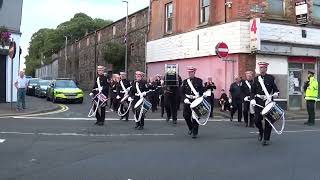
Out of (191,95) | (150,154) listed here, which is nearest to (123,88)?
(191,95)

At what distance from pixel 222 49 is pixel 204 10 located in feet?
18.6

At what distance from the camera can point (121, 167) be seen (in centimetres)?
926

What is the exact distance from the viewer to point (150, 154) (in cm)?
1077

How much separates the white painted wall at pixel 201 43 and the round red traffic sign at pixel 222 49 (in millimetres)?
1279

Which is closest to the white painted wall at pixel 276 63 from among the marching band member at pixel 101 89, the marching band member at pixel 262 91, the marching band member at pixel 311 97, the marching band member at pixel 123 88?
the marching band member at pixel 311 97

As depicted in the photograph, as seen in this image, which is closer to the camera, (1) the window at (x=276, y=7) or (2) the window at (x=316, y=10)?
(1) the window at (x=276, y=7)

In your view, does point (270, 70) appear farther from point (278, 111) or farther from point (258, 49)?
point (278, 111)

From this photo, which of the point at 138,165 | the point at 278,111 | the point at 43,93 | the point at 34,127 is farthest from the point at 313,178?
the point at 43,93

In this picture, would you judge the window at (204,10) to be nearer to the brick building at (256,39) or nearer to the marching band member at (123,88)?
the brick building at (256,39)

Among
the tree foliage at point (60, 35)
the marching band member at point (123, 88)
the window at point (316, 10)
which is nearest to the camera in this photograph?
the marching band member at point (123, 88)

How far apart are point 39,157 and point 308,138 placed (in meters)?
7.25

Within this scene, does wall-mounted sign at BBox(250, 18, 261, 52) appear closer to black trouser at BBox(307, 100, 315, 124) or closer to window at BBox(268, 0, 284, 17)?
window at BBox(268, 0, 284, 17)

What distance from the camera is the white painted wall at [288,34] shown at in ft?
85.4

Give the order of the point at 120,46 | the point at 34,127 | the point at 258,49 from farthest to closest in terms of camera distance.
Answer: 1. the point at 120,46
2. the point at 258,49
3. the point at 34,127
